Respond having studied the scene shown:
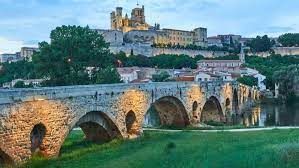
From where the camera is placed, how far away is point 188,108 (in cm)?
3884

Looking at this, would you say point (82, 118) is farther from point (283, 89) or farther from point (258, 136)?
point (283, 89)

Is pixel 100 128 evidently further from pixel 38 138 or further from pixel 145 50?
pixel 145 50

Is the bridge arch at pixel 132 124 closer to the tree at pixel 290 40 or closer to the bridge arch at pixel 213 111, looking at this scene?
the bridge arch at pixel 213 111

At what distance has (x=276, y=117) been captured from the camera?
50406mm

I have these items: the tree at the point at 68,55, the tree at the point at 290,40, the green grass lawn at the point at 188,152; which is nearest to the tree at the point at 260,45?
the tree at the point at 290,40

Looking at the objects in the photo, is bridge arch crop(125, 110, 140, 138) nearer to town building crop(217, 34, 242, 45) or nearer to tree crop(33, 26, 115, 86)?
tree crop(33, 26, 115, 86)

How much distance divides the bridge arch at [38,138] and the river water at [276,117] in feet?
83.5

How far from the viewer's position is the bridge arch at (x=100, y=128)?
2609 cm

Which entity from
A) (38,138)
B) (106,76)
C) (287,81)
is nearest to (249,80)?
(287,81)

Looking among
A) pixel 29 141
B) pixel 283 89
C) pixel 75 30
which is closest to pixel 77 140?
pixel 29 141

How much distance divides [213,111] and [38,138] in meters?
29.3

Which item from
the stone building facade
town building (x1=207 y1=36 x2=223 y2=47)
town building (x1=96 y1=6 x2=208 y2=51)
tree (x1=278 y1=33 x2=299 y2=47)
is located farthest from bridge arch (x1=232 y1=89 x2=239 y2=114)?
town building (x1=207 y1=36 x2=223 y2=47)

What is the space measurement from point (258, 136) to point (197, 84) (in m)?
14.1

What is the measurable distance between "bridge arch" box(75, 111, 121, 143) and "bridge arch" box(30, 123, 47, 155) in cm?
442
